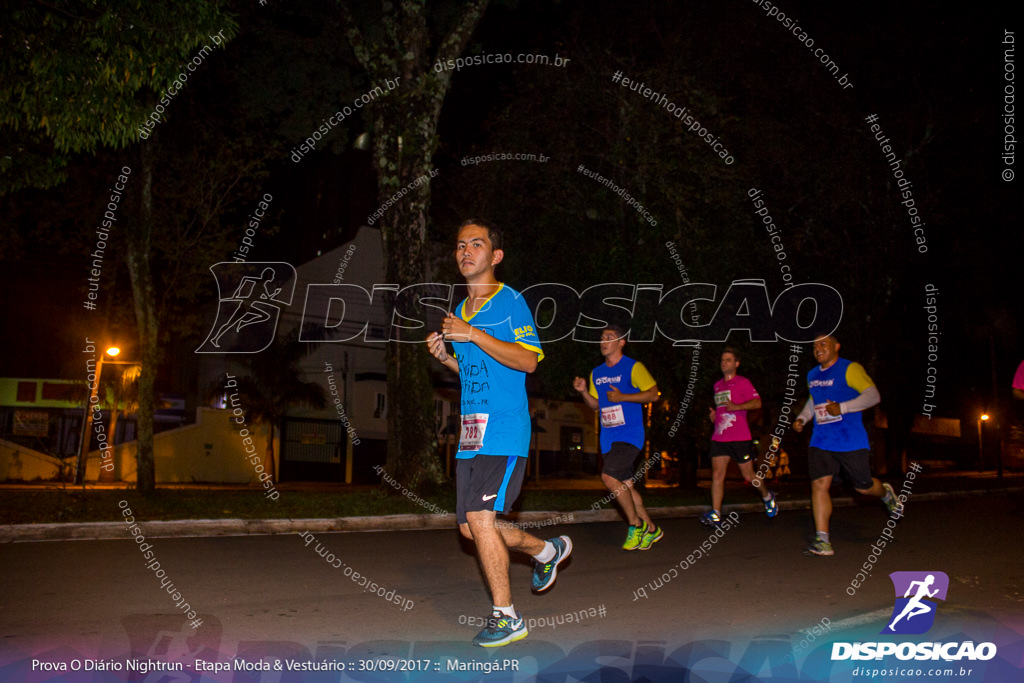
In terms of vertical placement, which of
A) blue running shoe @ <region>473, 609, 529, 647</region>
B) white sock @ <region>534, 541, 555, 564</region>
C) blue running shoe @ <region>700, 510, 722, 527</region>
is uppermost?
white sock @ <region>534, 541, 555, 564</region>

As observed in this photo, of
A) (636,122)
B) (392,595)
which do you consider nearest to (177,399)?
(636,122)

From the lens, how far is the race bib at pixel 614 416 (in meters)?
8.45

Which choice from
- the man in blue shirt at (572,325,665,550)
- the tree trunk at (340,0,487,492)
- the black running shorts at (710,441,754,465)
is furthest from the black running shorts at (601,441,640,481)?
the tree trunk at (340,0,487,492)

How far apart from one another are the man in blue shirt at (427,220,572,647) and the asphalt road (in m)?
0.35

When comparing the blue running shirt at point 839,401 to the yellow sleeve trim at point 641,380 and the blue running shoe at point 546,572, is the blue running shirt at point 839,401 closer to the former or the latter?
the yellow sleeve trim at point 641,380

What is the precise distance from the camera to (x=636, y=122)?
60.5 feet

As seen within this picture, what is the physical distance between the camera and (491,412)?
15.9 feet

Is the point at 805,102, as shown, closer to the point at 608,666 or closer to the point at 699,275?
the point at 699,275

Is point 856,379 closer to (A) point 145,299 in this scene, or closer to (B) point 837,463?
(B) point 837,463

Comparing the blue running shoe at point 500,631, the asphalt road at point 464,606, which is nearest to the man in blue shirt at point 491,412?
the blue running shoe at point 500,631

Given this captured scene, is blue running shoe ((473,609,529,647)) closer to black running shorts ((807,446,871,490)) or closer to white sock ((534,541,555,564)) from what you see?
white sock ((534,541,555,564))

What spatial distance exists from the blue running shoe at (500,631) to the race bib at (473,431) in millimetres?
849

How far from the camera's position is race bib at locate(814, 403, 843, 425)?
827 centimetres

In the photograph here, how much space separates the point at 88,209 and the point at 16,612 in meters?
16.6
